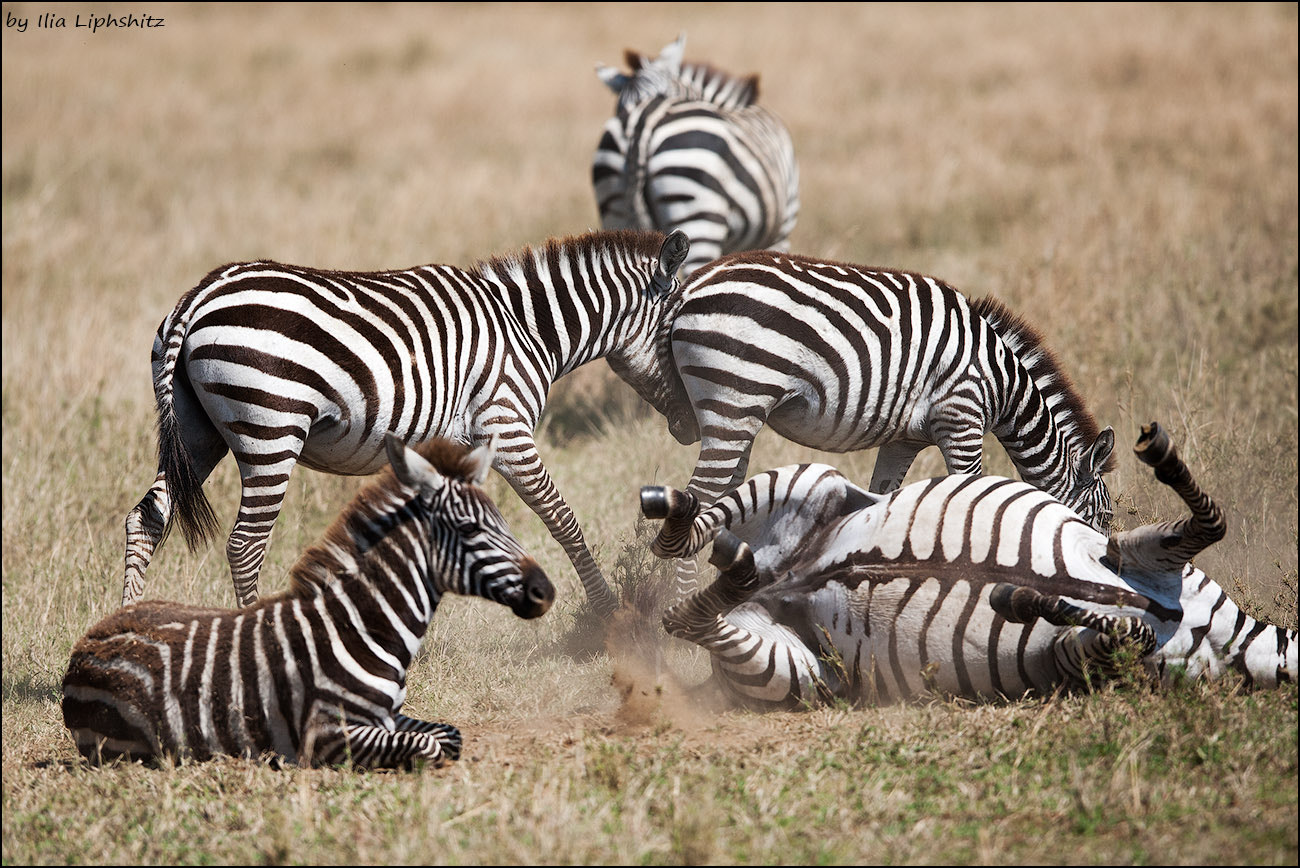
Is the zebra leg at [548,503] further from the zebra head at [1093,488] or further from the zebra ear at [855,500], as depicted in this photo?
the zebra head at [1093,488]

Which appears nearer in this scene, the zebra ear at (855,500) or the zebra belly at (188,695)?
the zebra belly at (188,695)

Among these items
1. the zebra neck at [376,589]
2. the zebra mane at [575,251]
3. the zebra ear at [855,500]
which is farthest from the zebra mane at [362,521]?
the zebra mane at [575,251]

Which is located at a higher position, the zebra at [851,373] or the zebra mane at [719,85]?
the zebra mane at [719,85]

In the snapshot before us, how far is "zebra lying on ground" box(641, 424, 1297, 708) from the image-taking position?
4266mm

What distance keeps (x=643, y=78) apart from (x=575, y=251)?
5.40 m

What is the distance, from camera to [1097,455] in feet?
18.7

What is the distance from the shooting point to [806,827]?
3516 mm

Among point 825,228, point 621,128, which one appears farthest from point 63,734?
point 825,228

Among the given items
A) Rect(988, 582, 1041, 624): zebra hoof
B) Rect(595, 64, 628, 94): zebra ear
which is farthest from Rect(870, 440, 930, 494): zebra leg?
Rect(595, 64, 628, 94): zebra ear

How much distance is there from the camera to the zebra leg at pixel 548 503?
557 cm

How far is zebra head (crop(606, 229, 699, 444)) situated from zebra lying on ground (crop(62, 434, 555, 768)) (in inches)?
83.9

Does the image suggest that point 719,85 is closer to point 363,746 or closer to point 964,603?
point 964,603

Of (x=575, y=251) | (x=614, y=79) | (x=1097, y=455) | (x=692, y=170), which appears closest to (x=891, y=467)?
(x=1097, y=455)

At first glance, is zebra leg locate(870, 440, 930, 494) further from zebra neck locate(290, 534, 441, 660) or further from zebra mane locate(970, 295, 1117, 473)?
zebra neck locate(290, 534, 441, 660)
